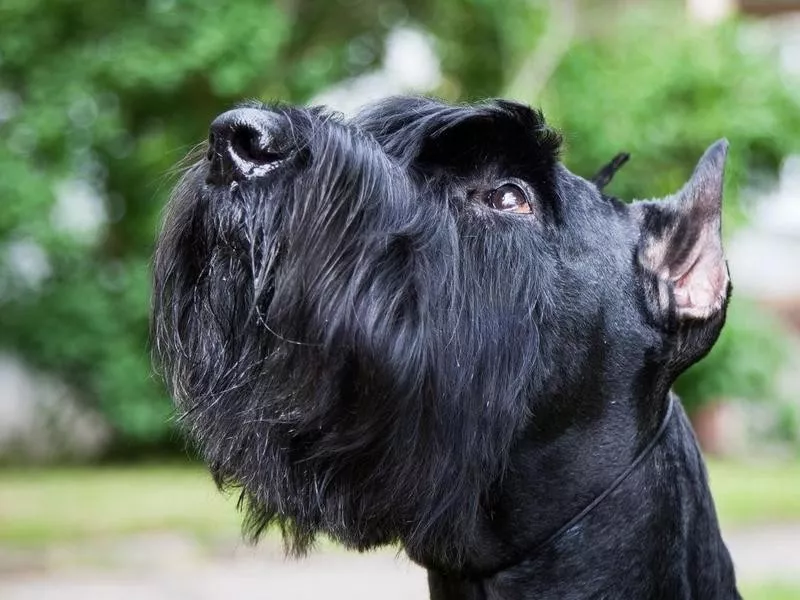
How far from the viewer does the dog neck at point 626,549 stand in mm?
2250

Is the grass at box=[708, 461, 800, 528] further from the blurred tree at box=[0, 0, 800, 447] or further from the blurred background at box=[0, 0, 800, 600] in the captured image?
the blurred tree at box=[0, 0, 800, 447]

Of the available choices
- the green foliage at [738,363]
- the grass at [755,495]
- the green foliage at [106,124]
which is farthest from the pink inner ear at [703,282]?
A: the green foliage at [738,363]

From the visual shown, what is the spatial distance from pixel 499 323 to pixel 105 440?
12.8 meters

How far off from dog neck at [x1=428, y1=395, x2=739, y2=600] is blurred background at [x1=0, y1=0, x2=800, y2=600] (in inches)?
307

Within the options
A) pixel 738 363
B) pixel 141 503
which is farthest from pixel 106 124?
pixel 738 363

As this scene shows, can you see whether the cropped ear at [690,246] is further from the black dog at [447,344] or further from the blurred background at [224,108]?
the blurred background at [224,108]

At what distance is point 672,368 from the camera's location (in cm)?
235

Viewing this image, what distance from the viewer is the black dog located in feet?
6.61

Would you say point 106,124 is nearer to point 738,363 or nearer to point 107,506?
point 107,506

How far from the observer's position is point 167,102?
1367cm

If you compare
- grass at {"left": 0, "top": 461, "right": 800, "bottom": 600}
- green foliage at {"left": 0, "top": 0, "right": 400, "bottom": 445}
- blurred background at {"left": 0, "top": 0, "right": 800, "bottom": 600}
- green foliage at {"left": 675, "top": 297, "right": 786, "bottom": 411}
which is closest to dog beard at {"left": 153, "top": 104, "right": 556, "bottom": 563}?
grass at {"left": 0, "top": 461, "right": 800, "bottom": 600}

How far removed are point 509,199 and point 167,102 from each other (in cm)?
1212

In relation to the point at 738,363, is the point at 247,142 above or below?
below

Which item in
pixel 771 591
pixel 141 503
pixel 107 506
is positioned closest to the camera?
pixel 771 591
